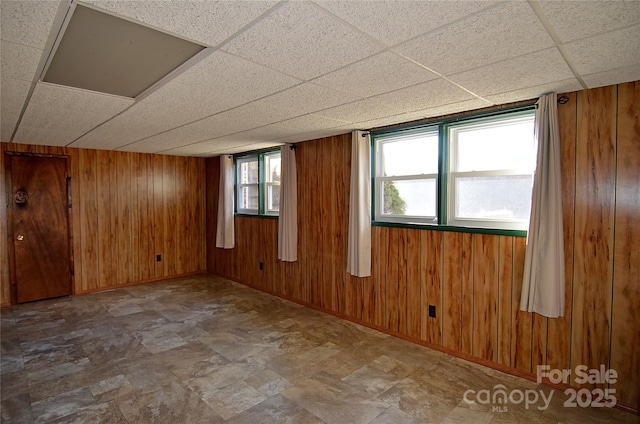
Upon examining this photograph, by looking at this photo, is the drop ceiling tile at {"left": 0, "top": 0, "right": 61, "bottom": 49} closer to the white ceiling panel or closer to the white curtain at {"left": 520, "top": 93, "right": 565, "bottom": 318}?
the white ceiling panel

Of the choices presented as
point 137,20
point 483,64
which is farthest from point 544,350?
point 137,20

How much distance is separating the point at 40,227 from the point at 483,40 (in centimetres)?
614

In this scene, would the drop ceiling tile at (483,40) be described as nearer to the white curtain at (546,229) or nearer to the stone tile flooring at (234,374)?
the white curtain at (546,229)

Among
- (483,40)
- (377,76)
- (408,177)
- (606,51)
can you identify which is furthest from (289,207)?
(606,51)

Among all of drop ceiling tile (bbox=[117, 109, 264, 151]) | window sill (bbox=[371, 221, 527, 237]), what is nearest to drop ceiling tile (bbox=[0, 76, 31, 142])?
drop ceiling tile (bbox=[117, 109, 264, 151])

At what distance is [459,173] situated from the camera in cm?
329

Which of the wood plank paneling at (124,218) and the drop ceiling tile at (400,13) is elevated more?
the drop ceiling tile at (400,13)

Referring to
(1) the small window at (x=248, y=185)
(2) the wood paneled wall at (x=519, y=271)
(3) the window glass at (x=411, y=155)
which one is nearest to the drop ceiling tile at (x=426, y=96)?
(3) the window glass at (x=411, y=155)

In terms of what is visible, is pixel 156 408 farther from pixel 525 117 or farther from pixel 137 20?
pixel 525 117

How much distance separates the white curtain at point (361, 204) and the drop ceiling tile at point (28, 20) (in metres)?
2.88

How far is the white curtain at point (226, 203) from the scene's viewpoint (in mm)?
6016

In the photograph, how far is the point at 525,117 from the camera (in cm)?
291

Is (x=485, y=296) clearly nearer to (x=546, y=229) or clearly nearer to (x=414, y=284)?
(x=414, y=284)

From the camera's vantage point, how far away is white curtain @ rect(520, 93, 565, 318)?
8.46 ft
